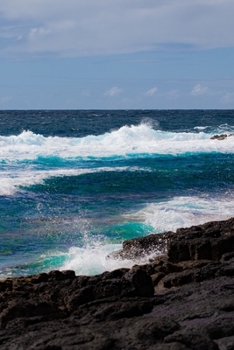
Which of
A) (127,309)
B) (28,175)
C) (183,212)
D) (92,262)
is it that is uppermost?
Result: (127,309)

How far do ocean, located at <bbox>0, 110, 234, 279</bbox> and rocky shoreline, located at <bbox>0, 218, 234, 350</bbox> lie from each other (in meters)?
3.61

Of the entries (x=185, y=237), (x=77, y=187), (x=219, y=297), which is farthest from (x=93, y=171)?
(x=219, y=297)

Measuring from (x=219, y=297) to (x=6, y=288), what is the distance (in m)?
3.30

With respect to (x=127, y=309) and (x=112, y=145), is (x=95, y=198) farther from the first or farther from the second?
(x=112, y=145)

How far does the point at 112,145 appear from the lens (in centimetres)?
4341

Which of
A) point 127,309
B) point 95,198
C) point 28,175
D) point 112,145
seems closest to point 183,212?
point 95,198

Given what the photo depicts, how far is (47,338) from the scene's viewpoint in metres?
6.25

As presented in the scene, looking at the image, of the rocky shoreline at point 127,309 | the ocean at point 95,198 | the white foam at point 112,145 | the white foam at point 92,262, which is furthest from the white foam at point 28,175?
the rocky shoreline at point 127,309

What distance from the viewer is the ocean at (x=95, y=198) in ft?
47.3

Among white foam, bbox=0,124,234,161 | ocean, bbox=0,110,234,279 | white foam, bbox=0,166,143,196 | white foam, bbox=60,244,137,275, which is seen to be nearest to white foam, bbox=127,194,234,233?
ocean, bbox=0,110,234,279

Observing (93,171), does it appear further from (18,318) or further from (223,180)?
(18,318)

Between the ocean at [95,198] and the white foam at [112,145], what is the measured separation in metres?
0.11

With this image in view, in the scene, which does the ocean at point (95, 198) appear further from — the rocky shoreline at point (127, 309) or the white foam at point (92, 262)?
the rocky shoreline at point (127, 309)

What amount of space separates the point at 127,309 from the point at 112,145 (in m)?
36.5
